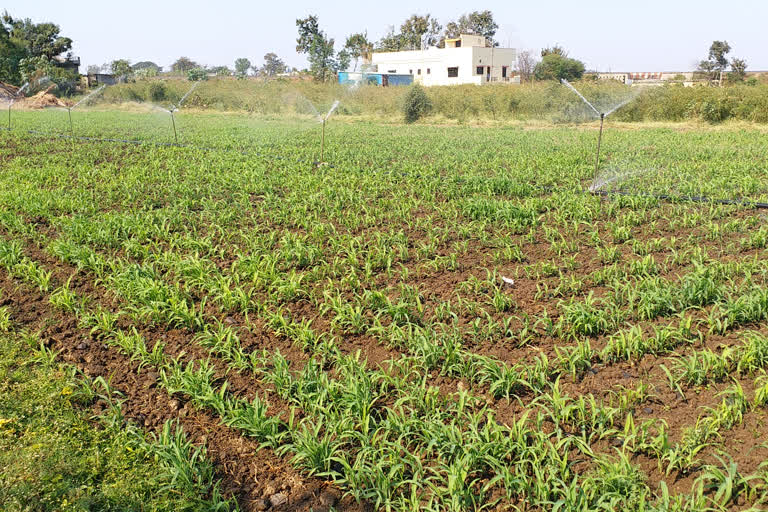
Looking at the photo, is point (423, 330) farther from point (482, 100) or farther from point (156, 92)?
point (156, 92)

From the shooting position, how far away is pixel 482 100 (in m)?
27.6

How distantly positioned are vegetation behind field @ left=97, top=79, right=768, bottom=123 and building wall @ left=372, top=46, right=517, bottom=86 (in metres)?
22.7

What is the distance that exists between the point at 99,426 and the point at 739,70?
2265 inches

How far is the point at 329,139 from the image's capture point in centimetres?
1569

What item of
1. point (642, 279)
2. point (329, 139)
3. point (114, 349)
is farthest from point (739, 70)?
point (114, 349)

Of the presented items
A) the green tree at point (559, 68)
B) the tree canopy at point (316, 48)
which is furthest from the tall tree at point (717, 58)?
the tree canopy at point (316, 48)

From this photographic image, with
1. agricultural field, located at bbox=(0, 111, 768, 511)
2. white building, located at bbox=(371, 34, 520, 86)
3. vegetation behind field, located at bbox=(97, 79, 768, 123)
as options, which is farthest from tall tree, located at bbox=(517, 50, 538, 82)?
agricultural field, located at bbox=(0, 111, 768, 511)

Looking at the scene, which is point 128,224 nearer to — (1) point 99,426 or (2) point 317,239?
(2) point 317,239

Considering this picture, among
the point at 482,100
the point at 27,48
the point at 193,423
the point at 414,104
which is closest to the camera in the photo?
the point at 193,423

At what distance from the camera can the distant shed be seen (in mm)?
36812

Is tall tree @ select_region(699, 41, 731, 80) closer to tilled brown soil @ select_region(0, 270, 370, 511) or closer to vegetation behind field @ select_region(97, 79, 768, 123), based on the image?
vegetation behind field @ select_region(97, 79, 768, 123)

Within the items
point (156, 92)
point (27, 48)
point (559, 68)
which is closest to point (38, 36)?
point (27, 48)

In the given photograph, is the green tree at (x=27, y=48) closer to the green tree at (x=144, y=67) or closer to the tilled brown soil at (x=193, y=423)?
the green tree at (x=144, y=67)

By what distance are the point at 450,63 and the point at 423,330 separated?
178ft
